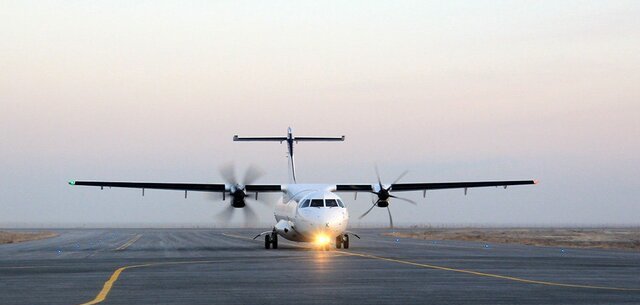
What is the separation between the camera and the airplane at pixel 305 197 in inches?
1641

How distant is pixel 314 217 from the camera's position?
41.3m

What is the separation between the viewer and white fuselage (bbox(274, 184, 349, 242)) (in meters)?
41.3

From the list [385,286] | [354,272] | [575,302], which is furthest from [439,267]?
[575,302]

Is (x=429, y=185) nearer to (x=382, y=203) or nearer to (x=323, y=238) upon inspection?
(x=382, y=203)

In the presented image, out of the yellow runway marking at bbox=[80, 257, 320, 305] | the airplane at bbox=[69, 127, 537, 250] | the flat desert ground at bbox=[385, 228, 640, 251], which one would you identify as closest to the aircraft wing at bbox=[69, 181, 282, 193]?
the airplane at bbox=[69, 127, 537, 250]

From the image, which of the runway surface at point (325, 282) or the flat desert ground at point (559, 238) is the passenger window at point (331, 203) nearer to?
the runway surface at point (325, 282)

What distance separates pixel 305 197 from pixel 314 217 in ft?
7.22

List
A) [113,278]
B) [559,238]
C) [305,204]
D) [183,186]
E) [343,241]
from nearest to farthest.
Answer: [113,278] → [305,204] → [343,241] → [183,186] → [559,238]

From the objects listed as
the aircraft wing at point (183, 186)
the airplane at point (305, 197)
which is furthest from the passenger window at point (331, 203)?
the aircraft wing at point (183, 186)

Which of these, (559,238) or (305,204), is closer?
(305,204)

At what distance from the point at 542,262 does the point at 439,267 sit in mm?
4561

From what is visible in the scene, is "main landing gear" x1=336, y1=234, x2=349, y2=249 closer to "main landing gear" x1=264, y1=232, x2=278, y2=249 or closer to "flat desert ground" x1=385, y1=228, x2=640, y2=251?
"main landing gear" x1=264, y1=232, x2=278, y2=249

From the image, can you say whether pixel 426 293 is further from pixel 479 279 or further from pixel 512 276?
pixel 512 276

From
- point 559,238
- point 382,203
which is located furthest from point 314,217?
point 559,238
